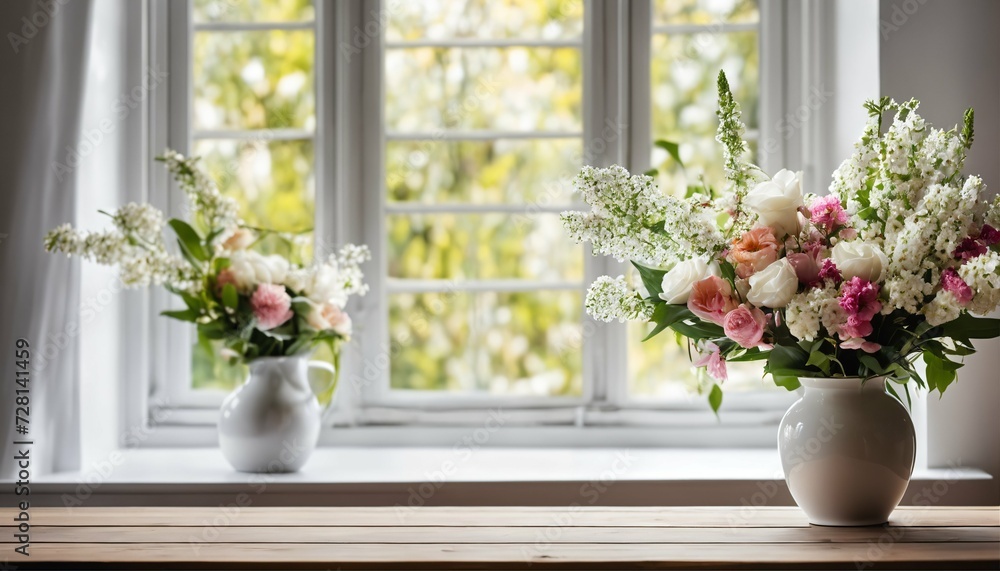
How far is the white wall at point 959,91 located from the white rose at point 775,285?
0.68 m

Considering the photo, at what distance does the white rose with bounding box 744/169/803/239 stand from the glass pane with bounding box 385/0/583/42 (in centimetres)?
97

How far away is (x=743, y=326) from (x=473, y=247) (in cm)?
98

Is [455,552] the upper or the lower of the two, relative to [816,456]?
lower

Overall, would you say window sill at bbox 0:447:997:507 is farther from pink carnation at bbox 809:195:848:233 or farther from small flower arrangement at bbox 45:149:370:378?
pink carnation at bbox 809:195:848:233

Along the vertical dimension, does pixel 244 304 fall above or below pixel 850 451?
above

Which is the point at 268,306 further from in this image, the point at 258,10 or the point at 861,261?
the point at 861,261

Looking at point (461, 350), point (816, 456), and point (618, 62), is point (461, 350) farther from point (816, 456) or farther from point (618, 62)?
point (816, 456)

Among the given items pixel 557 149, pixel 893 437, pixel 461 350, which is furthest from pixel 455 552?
pixel 557 149

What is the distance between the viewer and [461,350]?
6.81 feet

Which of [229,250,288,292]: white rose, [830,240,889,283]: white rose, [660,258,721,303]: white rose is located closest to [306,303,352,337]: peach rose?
[229,250,288,292]: white rose

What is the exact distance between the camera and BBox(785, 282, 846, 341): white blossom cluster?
3.84 ft

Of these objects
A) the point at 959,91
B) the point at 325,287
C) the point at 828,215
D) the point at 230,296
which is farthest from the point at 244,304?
the point at 959,91

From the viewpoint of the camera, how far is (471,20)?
2082 mm

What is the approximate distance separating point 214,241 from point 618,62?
1.04 metres
